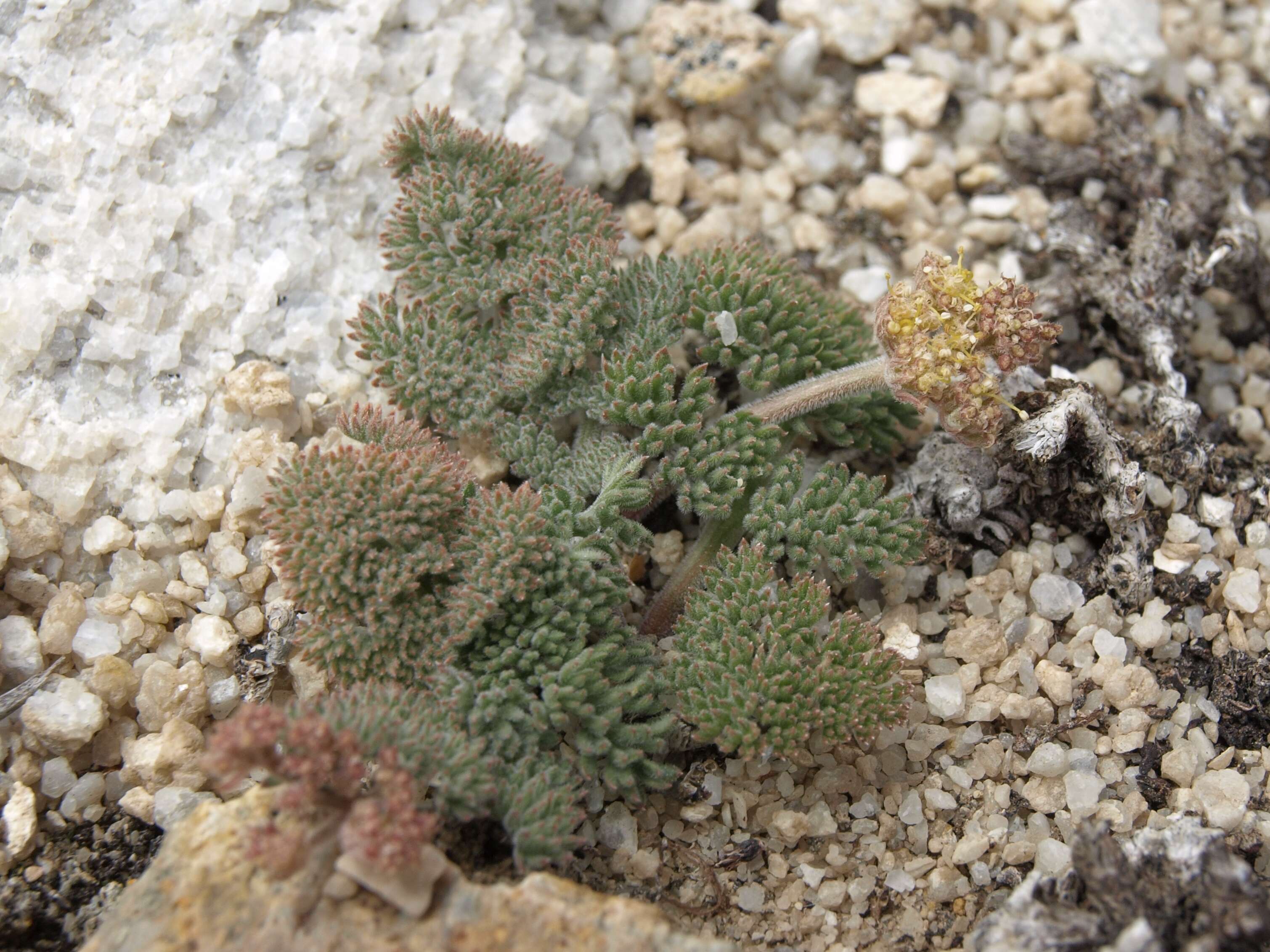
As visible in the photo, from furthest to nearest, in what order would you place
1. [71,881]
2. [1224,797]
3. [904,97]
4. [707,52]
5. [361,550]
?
[904,97]
[707,52]
[1224,797]
[361,550]
[71,881]

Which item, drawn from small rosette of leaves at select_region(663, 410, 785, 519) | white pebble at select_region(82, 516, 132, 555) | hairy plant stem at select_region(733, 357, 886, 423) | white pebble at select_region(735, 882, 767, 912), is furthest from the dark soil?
hairy plant stem at select_region(733, 357, 886, 423)

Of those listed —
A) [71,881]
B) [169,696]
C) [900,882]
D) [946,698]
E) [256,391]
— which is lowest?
[900,882]

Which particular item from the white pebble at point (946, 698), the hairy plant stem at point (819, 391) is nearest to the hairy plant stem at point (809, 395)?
the hairy plant stem at point (819, 391)

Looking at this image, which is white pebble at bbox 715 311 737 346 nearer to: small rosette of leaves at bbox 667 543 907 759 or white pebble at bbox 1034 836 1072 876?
small rosette of leaves at bbox 667 543 907 759

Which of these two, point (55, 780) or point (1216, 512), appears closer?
point (55, 780)

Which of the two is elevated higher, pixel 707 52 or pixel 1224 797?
pixel 707 52

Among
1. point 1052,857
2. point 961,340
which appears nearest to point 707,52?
point 961,340

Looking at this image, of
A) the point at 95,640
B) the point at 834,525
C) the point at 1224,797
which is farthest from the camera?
the point at 834,525

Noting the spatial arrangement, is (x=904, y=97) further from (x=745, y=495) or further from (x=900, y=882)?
(x=900, y=882)

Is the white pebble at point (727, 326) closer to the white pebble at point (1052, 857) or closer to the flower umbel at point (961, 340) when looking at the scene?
the flower umbel at point (961, 340)
